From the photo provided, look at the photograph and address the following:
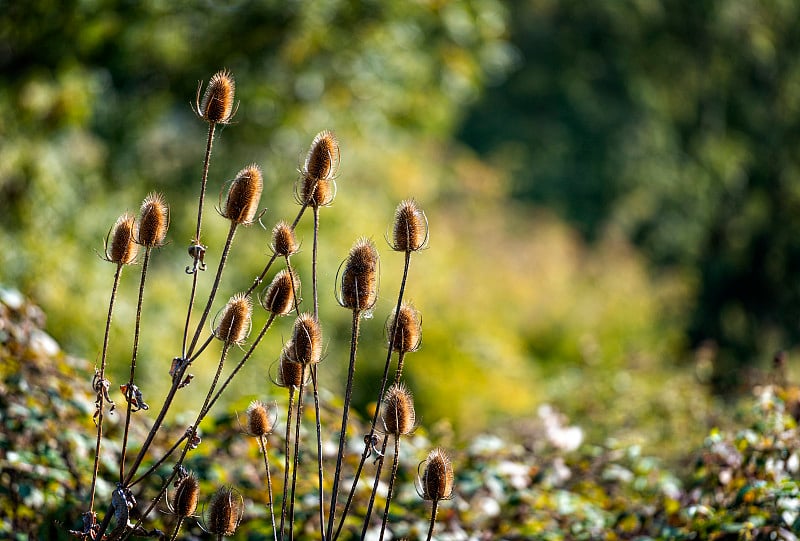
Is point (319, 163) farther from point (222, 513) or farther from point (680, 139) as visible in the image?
point (680, 139)

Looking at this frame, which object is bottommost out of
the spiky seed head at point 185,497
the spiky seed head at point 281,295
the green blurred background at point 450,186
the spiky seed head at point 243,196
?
the spiky seed head at point 185,497

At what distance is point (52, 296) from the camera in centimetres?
523

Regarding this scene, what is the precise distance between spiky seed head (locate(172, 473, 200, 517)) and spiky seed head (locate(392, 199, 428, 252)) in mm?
496

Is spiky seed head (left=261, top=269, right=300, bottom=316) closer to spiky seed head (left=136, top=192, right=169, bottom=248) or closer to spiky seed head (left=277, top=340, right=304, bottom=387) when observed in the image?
spiky seed head (left=277, top=340, right=304, bottom=387)

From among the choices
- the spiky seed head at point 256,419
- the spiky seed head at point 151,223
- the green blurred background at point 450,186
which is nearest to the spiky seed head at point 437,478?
the spiky seed head at point 256,419

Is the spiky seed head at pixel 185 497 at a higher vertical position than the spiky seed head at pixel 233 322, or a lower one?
lower

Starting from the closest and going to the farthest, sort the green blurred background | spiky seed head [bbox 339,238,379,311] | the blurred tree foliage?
1. spiky seed head [bbox 339,238,379,311]
2. the green blurred background
3. the blurred tree foliage

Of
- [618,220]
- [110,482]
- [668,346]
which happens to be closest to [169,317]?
[110,482]

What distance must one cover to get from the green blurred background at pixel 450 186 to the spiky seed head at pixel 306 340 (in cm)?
95

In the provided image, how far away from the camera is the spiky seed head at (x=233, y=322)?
1.60 m

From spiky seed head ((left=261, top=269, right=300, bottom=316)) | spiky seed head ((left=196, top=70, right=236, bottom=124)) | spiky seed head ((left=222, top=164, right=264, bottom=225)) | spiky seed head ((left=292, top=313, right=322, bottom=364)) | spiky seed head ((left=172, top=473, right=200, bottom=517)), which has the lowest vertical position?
spiky seed head ((left=172, top=473, right=200, bottom=517))

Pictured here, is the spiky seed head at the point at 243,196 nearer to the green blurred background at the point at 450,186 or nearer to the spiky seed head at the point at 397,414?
the spiky seed head at the point at 397,414

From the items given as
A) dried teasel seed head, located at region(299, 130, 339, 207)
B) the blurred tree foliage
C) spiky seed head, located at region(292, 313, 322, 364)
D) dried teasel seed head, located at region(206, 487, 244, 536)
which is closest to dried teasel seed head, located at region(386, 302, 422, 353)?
spiky seed head, located at region(292, 313, 322, 364)

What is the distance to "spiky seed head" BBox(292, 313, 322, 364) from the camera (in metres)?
1.57
